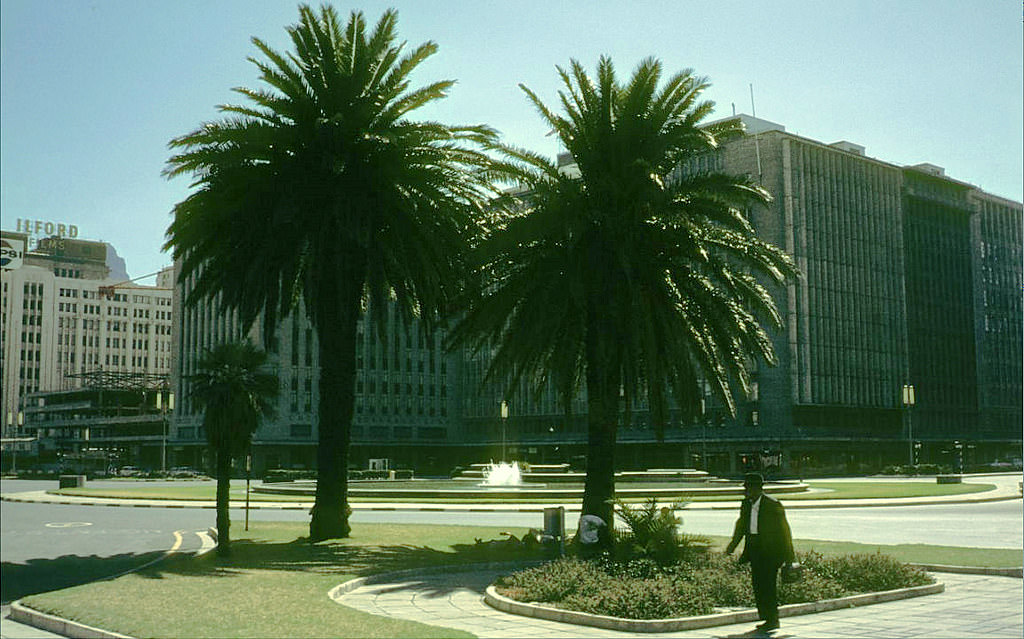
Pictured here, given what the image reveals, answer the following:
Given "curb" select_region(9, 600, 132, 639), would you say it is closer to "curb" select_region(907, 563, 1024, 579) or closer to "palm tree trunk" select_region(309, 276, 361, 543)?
"palm tree trunk" select_region(309, 276, 361, 543)

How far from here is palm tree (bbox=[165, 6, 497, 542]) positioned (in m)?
25.4

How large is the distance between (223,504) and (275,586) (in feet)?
20.7

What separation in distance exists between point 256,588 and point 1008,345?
5664 centimetres

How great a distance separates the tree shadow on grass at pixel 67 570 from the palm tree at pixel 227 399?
218cm

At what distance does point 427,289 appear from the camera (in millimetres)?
26953

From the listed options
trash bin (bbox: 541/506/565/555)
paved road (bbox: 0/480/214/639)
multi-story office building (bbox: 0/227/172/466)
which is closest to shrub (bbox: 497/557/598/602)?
trash bin (bbox: 541/506/565/555)

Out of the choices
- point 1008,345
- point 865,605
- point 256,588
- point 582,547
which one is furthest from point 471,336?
point 1008,345

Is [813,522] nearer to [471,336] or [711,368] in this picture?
[711,368]

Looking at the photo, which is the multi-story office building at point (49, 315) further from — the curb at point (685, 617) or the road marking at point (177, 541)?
the road marking at point (177, 541)

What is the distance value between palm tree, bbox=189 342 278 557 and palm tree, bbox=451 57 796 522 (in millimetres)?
5877

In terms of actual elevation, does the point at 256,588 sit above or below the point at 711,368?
below

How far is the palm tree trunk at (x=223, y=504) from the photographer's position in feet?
74.9

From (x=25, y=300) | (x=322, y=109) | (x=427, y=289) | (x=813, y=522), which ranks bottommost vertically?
(x=813, y=522)

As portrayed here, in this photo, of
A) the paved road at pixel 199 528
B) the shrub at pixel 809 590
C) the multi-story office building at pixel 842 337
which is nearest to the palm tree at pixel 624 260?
the paved road at pixel 199 528
